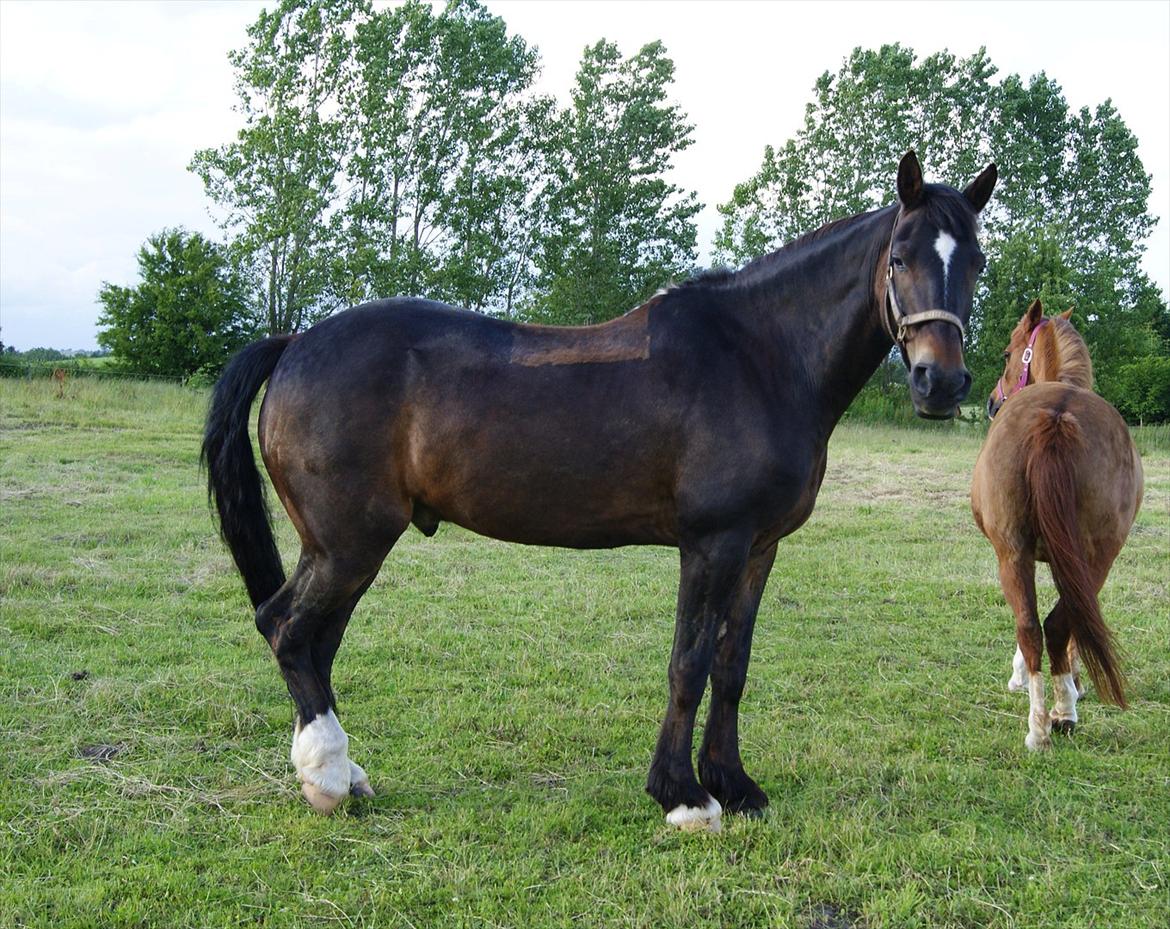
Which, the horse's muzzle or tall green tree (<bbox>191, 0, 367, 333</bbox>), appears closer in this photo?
the horse's muzzle

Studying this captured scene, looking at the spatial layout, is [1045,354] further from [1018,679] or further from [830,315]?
[830,315]

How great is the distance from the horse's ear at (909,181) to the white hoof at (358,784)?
115 inches

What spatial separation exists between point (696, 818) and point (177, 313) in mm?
29661

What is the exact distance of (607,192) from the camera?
2947 centimetres

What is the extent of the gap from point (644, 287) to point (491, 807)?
27711 mm

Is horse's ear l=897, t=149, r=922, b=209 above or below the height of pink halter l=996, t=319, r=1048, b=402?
above

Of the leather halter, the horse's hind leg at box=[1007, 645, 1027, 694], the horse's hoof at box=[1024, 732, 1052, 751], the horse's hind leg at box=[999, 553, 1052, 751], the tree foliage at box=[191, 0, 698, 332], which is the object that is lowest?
the horse's hoof at box=[1024, 732, 1052, 751]

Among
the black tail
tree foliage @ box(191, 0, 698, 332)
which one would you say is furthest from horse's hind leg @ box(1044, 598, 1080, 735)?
tree foliage @ box(191, 0, 698, 332)

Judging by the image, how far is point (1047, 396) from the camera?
4711 mm

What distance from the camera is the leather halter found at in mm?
3004

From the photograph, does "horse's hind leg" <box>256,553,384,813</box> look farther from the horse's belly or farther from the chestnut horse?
the chestnut horse

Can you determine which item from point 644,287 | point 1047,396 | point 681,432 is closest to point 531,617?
point 681,432

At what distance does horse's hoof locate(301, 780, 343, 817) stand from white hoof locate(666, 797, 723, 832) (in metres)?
1.23

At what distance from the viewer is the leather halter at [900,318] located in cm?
300
